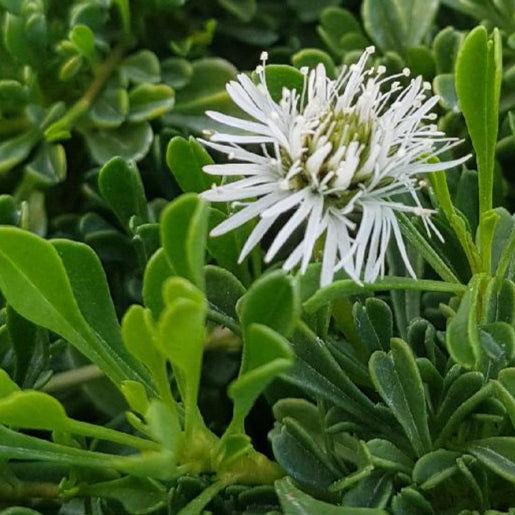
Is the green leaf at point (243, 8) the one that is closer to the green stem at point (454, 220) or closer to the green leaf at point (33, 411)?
the green stem at point (454, 220)

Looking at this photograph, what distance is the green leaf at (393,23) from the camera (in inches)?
38.4

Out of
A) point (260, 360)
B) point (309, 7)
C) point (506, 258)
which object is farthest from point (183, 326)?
point (309, 7)

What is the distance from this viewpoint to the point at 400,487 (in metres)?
0.63

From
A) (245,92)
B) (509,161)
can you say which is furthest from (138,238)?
(509,161)

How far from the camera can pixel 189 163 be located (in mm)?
691

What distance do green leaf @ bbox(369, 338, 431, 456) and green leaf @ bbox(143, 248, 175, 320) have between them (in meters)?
0.15

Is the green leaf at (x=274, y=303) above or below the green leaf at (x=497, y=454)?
above

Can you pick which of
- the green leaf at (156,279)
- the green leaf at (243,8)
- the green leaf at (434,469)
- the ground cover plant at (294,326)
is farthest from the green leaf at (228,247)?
the green leaf at (243,8)

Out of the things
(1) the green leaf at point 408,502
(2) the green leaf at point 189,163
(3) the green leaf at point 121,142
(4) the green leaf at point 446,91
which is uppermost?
(4) the green leaf at point 446,91

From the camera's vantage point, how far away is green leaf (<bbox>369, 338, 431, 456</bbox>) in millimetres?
614

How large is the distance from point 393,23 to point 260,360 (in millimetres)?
568

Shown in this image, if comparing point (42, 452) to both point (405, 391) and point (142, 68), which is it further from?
point (142, 68)

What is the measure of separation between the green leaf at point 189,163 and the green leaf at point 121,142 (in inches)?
9.1

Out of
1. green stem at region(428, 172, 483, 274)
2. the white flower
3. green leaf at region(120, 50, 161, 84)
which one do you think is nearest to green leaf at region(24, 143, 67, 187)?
green leaf at region(120, 50, 161, 84)
